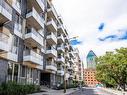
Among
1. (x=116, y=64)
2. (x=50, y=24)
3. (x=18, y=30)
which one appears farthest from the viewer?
(x=116, y=64)

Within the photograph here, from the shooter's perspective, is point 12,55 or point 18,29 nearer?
point 12,55

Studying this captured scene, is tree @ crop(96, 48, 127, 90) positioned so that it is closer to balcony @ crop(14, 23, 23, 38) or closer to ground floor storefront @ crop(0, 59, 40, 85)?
ground floor storefront @ crop(0, 59, 40, 85)

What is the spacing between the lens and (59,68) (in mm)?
57031

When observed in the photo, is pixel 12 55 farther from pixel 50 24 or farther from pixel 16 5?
pixel 50 24

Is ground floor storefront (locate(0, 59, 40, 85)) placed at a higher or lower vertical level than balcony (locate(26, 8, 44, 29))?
lower

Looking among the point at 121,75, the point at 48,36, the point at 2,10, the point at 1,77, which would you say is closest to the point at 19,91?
the point at 1,77

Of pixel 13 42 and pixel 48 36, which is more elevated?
pixel 48 36

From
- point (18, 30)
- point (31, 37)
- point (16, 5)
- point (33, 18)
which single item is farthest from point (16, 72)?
point (16, 5)

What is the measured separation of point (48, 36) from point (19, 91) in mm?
21741

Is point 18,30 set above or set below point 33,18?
below

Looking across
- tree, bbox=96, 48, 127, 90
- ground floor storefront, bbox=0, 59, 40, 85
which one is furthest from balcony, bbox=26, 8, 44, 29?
tree, bbox=96, 48, 127, 90

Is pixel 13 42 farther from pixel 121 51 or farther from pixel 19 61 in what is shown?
pixel 121 51

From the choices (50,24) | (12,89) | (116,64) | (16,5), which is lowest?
(12,89)

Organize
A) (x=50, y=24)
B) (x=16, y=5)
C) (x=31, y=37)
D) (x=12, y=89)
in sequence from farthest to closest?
(x=50, y=24) < (x=31, y=37) < (x=16, y=5) < (x=12, y=89)
